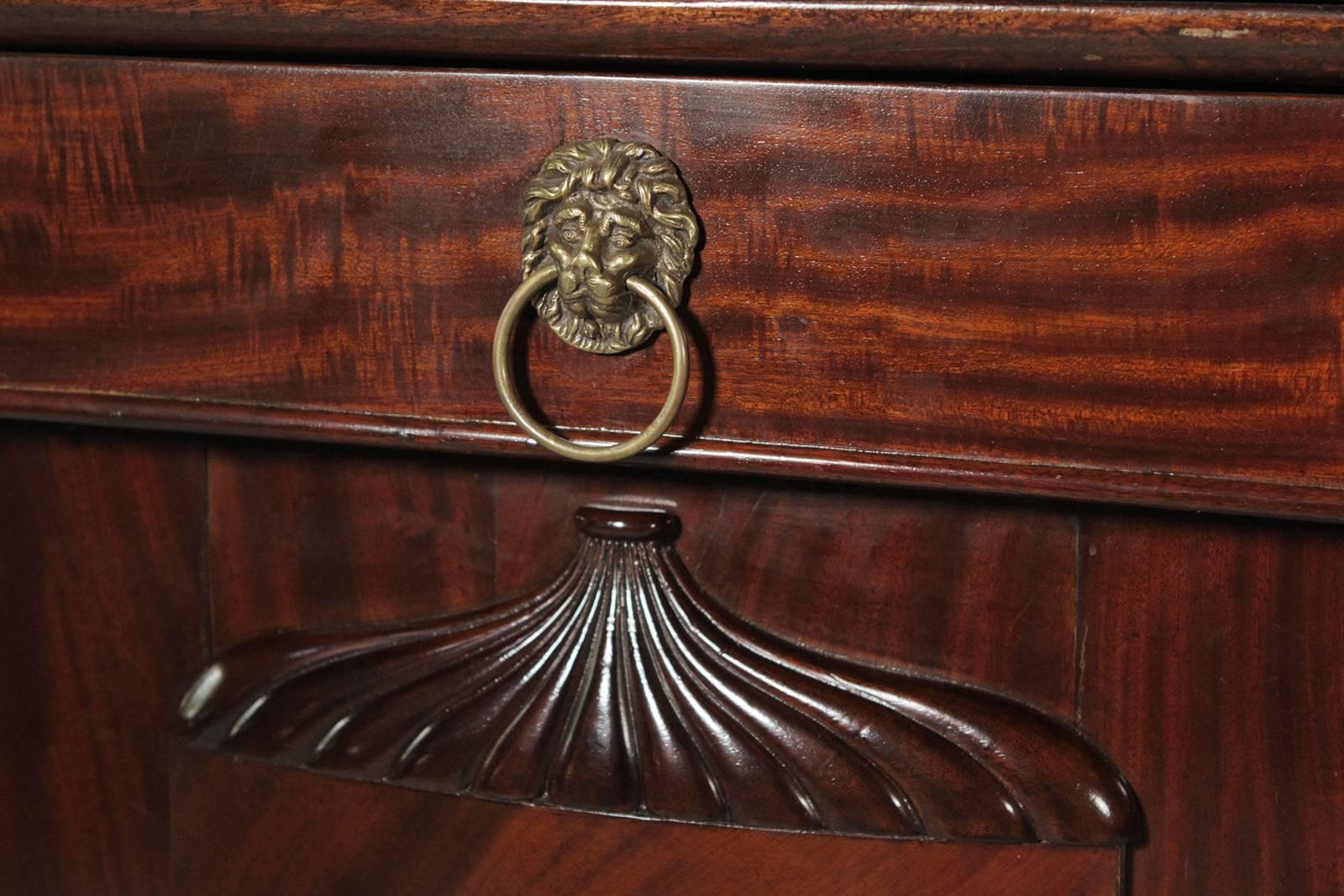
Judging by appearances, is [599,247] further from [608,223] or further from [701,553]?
[701,553]

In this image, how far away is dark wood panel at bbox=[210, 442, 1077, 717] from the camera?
0.47 metres

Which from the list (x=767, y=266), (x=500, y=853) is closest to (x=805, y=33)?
(x=767, y=266)

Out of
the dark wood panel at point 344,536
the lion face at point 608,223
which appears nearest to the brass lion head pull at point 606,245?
the lion face at point 608,223

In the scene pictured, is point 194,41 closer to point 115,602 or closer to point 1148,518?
point 115,602

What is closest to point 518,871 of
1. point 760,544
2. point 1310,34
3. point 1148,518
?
point 760,544

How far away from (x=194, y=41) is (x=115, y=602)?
242 mm

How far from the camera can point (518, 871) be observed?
1.65 ft

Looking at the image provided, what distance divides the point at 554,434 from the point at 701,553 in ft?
0.33

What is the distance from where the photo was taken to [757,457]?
42 centimetres

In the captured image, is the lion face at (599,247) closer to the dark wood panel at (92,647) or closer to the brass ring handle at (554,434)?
the brass ring handle at (554,434)

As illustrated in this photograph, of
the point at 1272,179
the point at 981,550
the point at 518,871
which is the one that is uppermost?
the point at 1272,179

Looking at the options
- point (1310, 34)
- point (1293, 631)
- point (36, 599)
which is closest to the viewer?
point (1310, 34)

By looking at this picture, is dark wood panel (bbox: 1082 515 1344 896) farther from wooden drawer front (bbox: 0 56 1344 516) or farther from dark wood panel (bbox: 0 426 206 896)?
dark wood panel (bbox: 0 426 206 896)

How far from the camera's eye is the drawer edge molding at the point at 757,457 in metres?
0.39
